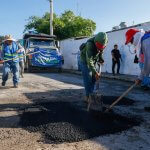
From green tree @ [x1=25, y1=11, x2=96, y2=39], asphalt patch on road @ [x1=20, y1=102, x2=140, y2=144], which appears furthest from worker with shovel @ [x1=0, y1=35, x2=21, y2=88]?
green tree @ [x1=25, y1=11, x2=96, y2=39]

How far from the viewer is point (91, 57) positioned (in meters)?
6.64

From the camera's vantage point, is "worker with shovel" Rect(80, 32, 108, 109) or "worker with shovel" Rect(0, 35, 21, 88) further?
"worker with shovel" Rect(0, 35, 21, 88)

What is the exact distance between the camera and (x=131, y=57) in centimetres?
1680

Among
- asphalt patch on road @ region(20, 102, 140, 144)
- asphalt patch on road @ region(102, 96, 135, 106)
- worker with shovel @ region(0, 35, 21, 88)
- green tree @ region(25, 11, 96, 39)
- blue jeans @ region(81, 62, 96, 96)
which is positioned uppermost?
green tree @ region(25, 11, 96, 39)

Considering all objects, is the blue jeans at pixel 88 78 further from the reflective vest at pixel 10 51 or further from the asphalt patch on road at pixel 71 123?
the reflective vest at pixel 10 51

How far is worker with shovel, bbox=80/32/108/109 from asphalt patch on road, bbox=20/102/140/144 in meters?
0.64

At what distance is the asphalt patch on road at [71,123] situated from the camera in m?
4.85

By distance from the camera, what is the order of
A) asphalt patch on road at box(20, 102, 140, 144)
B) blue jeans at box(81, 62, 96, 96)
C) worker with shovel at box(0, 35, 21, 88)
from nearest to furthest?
asphalt patch on road at box(20, 102, 140, 144)
blue jeans at box(81, 62, 96, 96)
worker with shovel at box(0, 35, 21, 88)

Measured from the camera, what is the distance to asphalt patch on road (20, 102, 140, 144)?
485 cm

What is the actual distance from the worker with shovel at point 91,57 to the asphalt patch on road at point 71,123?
0.64m

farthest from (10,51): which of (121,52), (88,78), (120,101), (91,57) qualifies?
(121,52)

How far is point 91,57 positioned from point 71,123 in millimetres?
1725

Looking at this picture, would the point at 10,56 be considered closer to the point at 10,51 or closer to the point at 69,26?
the point at 10,51

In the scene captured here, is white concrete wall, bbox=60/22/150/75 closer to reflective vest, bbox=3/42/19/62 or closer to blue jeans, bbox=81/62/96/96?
reflective vest, bbox=3/42/19/62
